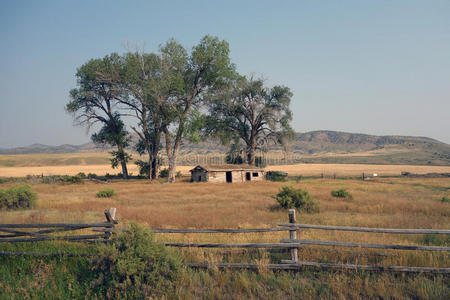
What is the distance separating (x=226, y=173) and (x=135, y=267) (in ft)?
117

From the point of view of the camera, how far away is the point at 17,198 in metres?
17.6

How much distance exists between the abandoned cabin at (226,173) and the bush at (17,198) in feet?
76.2

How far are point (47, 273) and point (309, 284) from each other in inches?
230

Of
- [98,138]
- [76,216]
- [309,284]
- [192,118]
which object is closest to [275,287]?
[309,284]

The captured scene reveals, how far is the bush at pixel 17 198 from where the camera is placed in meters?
17.4

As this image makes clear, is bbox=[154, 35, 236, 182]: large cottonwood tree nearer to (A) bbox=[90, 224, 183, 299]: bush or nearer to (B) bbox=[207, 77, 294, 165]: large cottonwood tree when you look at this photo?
(B) bbox=[207, 77, 294, 165]: large cottonwood tree

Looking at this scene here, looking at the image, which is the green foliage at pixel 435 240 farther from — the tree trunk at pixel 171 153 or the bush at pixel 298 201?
the tree trunk at pixel 171 153

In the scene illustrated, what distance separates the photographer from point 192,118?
38969mm

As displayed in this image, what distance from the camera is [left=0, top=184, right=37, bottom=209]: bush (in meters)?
17.4

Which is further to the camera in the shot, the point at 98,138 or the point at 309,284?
the point at 98,138

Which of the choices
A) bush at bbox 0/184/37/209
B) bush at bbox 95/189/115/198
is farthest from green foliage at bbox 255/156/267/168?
bush at bbox 0/184/37/209

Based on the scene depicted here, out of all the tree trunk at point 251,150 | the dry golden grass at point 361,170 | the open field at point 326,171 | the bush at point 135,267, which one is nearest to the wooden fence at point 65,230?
the bush at point 135,267

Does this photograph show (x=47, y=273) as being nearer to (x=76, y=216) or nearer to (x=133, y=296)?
(x=133, y=296)

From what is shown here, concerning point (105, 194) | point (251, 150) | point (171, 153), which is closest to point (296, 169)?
point (251, 150)
